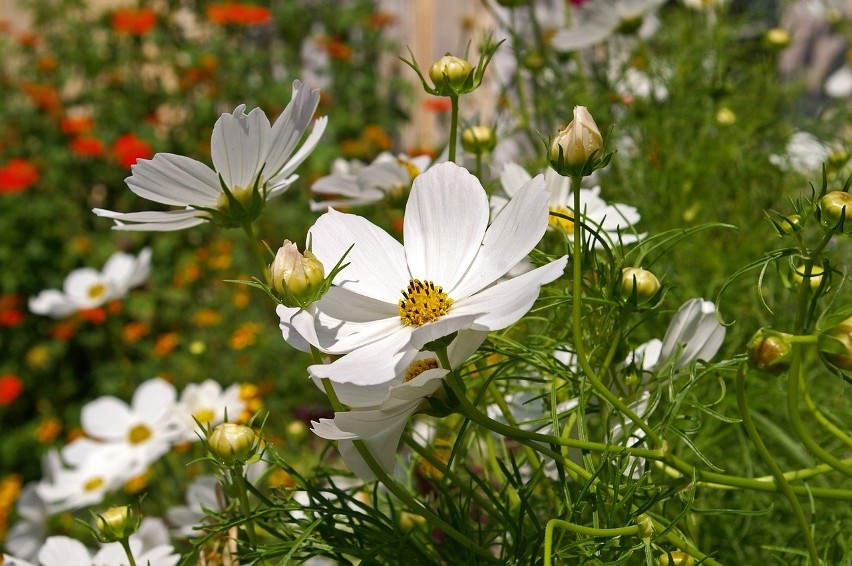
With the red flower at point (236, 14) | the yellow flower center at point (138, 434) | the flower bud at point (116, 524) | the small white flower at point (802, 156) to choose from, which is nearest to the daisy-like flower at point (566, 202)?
the flower bud at point (116, 524)

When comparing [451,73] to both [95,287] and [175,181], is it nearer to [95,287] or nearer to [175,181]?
[175,181]

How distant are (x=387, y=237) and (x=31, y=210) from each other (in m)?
1.94

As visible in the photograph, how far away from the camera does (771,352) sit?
0.34 meters

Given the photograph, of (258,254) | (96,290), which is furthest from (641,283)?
(96,290)

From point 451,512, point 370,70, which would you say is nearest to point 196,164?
point 451,512

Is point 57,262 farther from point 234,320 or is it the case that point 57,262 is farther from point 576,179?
point 576,179

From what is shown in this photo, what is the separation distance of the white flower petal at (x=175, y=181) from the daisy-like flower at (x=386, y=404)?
15 centimetres

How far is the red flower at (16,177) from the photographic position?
2.02 metres

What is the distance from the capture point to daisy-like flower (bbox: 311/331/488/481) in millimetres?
352

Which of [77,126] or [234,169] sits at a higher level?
[234,169]

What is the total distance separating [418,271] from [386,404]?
100 millimetres

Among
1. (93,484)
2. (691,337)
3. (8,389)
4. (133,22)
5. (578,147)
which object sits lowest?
(8,389)

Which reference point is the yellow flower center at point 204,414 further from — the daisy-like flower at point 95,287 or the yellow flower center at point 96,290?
the yellow flower center at point 96,290

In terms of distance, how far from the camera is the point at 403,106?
2.60m
